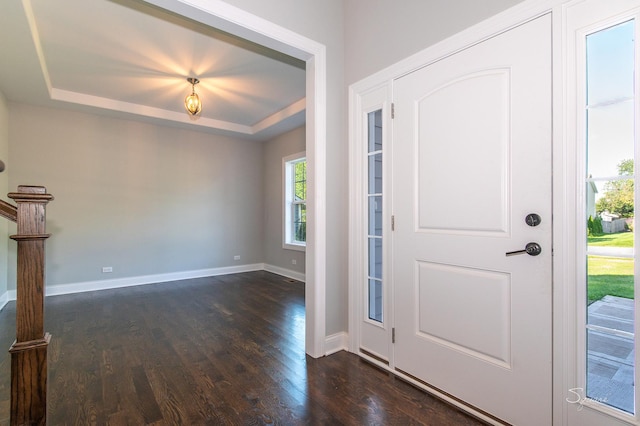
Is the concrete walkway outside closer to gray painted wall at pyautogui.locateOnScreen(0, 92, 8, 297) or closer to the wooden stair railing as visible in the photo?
the wooden stair railing

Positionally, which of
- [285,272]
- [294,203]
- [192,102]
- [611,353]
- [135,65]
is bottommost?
[285,272]

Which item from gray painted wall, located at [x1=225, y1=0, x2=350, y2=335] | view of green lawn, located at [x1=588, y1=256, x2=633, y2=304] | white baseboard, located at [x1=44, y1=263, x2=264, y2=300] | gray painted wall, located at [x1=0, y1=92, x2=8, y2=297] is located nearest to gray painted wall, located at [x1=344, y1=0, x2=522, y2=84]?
gray painted wall, located at [x1=225, y1=0, x2=350, y2=335]

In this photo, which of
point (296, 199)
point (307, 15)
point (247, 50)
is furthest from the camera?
point (296, 199)

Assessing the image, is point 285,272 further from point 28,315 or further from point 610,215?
point 610,215

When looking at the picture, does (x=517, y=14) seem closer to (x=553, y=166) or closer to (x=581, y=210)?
(x=553, y=166)

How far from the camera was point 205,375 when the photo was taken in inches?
84.4

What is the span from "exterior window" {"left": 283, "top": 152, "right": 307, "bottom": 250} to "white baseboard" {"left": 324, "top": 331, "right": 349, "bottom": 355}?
3211 mm

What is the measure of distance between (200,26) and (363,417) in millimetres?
3303

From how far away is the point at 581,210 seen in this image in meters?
1.36

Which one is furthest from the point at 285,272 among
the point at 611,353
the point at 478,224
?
the point at 611,353

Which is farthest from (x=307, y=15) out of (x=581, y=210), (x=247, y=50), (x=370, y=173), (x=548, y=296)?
(x=548, y=296)

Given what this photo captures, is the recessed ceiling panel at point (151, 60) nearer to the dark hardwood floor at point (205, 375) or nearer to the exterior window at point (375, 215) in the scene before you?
the exterior window at point (375, 215)

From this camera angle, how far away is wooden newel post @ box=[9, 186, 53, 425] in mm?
1141

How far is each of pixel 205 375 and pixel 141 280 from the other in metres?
3.59
